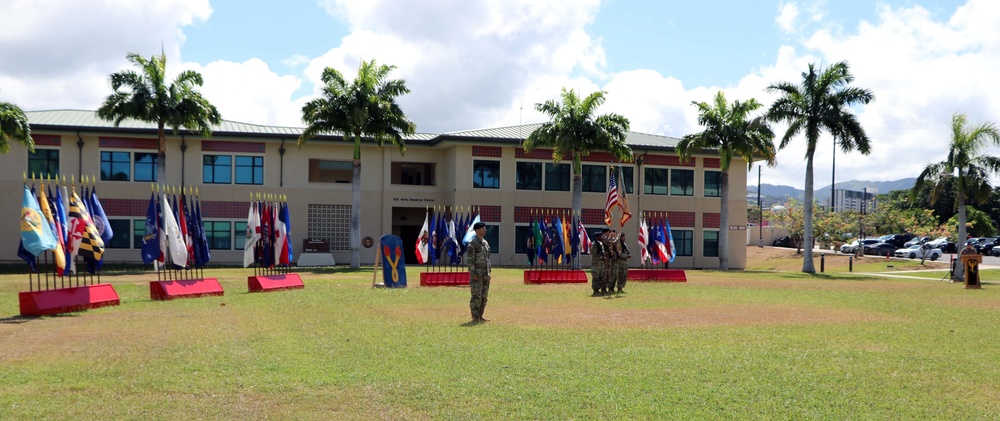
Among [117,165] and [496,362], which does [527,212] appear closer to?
[117,165]

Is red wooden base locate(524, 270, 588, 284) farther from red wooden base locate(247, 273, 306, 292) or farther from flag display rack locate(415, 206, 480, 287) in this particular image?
red wooden base locate(247, 273, 306, 292)

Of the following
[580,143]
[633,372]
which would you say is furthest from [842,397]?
[580,143]

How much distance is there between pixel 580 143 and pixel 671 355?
30.1 metres

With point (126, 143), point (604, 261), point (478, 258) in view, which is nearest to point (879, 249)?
point (604, 261)

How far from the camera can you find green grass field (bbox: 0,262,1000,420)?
880 cm

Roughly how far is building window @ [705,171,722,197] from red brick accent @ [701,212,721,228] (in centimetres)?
121

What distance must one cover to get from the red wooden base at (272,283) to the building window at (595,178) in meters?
25.1

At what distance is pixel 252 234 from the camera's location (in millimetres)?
24938

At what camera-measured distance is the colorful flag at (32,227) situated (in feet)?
54.5

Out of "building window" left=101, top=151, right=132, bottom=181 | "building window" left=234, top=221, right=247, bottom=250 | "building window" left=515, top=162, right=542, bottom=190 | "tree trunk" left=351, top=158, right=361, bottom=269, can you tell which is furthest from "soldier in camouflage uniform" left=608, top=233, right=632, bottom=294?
"building window" left=101, top=151, right=132, bottom=181

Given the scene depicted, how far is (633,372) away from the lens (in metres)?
10.7

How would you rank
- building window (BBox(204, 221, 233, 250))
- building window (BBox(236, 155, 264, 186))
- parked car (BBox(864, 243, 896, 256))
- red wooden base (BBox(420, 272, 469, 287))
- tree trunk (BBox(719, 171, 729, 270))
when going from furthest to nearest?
parked car (BBox(864, 243, 896, 256)), tree trunk (BBox(719, 171, 729, 270)), building window (BBox(236, 155, 264, 186)), building window (BBox(204, 221, 233, 250)), red wooden base (BBox(420, 272, 469, 287))

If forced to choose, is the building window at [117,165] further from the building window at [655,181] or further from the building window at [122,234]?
the building window at [655,181]

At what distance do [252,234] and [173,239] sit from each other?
140 inches
